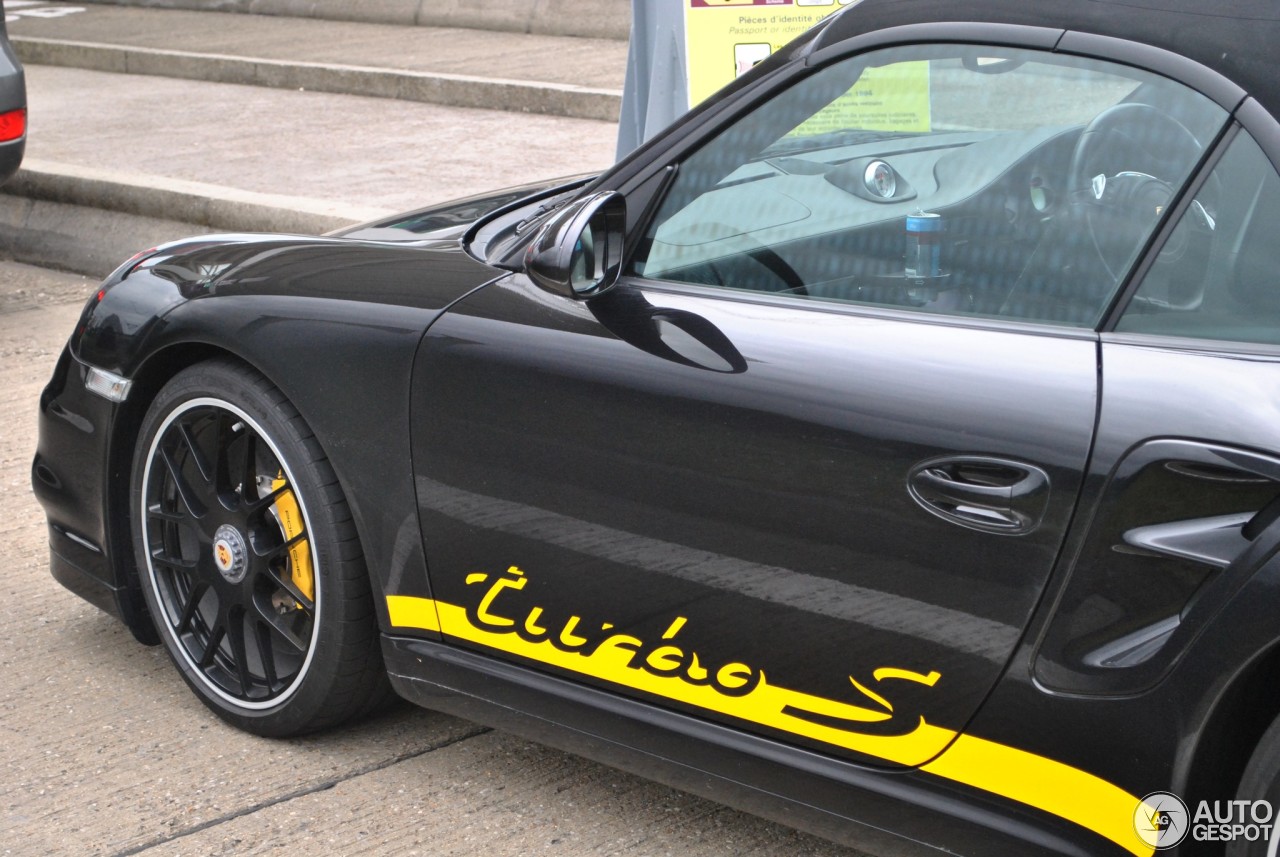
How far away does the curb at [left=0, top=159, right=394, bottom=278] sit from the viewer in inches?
282

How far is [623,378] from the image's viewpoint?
97.1 inches

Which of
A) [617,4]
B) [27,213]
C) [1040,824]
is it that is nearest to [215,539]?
[1040,824]

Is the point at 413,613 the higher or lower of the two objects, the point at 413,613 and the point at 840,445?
the lower

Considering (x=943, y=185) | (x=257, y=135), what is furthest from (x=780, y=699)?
(x=257, y=135)

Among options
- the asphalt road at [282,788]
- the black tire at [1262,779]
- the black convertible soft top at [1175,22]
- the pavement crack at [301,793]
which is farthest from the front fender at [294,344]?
the black tire at [1262,779]

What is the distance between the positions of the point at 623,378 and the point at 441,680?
0.73m

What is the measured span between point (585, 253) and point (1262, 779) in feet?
4.21

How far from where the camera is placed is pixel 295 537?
2.97m

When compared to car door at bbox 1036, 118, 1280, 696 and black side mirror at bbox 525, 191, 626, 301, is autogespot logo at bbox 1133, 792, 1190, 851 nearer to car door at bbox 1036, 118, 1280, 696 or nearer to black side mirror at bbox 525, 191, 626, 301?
car door at bbox 1036, 118, 1280, 696

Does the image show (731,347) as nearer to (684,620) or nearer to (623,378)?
(623,378)

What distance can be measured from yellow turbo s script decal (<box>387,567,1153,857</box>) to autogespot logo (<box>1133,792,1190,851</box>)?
12 mm

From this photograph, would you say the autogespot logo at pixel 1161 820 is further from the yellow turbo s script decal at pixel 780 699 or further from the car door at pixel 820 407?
the car door at pixel 820 407

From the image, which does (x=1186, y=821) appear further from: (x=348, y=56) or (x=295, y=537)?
(x=348, y=56)

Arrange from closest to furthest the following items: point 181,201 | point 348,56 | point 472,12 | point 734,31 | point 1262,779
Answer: point 1262,779 < point 734,31 < point 181,201 < point 348,56 < point 472,12
